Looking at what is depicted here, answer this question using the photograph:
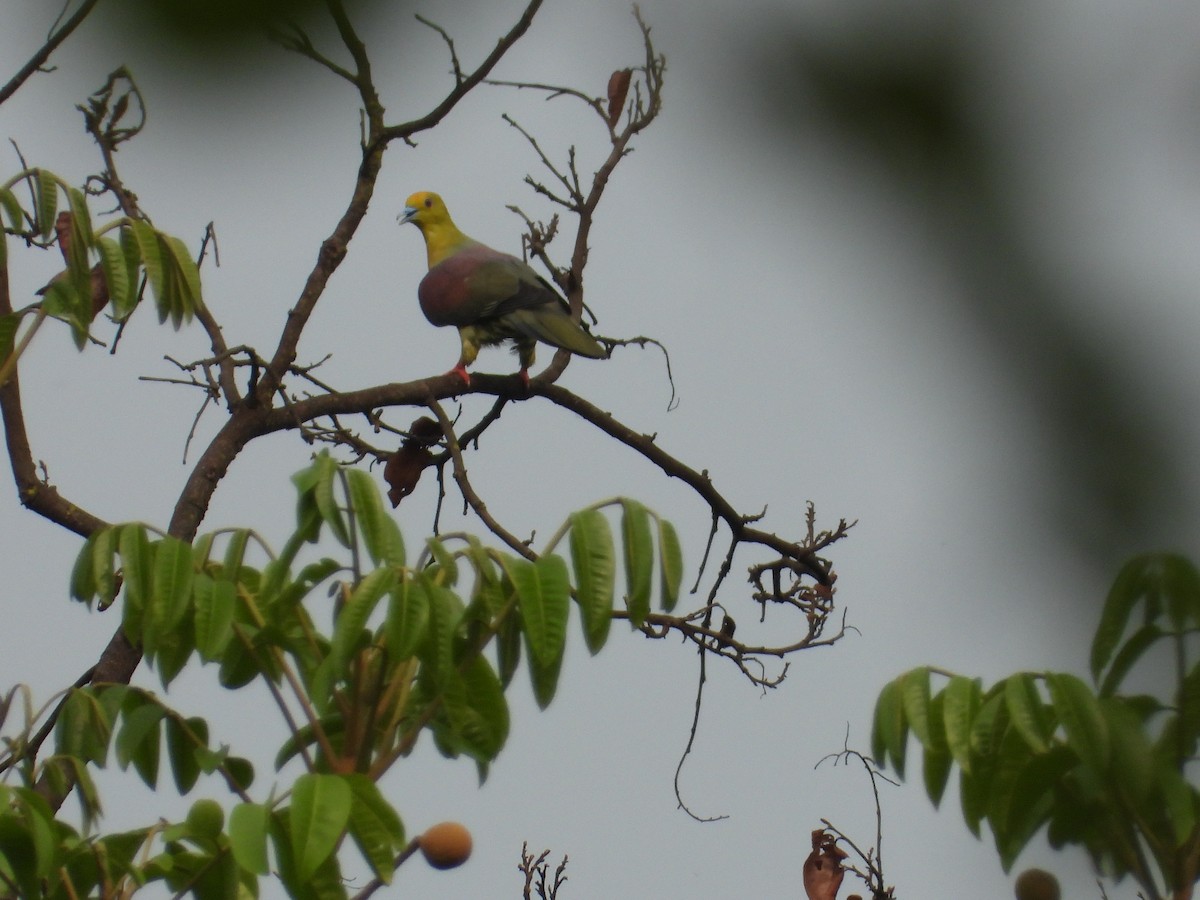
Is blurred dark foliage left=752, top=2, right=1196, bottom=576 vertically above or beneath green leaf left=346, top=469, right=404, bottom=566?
beneath

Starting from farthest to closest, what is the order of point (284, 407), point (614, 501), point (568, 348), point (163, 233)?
point (568, 348) < point (284, 407) < point (163, 233) < point (614, 501)

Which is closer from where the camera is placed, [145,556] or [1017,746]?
[1017,746]

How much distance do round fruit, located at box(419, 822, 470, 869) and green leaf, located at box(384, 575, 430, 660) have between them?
0.19m

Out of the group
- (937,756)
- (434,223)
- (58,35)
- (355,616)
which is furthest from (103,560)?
(434,223)

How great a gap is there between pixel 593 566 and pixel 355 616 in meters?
0.28

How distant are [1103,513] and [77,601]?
68.7 inches

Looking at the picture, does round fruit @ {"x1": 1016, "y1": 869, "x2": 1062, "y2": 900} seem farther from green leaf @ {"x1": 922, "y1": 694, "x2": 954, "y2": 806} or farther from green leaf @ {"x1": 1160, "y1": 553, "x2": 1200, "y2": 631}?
green leaf @ {"x1": 922, "y1": 694, "x2": 954, "y2": 806}

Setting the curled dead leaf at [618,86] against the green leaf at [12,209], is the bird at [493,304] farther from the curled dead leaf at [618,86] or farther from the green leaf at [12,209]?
the curled dead leaf at [618,86]

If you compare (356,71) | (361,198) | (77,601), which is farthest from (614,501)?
(361,198)

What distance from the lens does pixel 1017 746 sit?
861 mm

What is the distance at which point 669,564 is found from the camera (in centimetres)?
164

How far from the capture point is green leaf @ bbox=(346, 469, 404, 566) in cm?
167

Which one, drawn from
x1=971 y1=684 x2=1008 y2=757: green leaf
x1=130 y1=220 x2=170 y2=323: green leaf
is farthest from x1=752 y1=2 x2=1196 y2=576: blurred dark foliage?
x1=130 y1=220 x2=170 y2=323: green leaf

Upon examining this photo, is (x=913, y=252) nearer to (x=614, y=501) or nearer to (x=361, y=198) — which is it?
(x=614, y=501)
